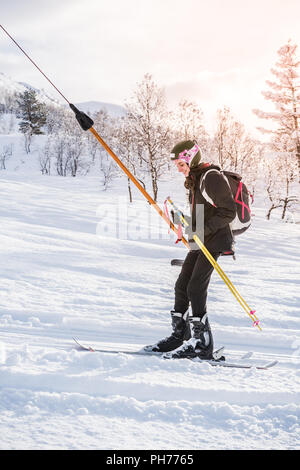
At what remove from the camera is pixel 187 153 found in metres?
3.50

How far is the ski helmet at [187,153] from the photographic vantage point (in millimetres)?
3492

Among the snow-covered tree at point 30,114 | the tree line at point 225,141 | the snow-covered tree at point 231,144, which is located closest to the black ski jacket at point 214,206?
the tree line at point 225,141

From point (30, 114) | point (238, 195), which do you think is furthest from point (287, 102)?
point (30, 114)

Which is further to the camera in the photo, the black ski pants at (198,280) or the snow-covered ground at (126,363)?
the black ski pants at (198,280)

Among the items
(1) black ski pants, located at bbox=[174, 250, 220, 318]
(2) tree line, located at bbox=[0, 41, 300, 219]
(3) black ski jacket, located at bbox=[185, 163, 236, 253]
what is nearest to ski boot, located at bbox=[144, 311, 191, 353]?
(1) black ski pants, located at bbox=[174, 250, 220, 318]

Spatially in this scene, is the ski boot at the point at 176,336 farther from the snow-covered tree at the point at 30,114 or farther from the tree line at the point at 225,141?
the snow-covered tree at the point at 30,114

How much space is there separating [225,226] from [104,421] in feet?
6.55

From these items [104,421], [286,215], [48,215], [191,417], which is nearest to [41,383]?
[104,421]

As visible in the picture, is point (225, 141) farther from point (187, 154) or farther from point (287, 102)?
point (187, 154)

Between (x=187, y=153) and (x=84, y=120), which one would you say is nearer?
(x=187, y=153)

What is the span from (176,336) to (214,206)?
1451mm

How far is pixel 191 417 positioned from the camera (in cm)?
262

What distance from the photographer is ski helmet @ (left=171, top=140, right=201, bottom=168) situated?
349 cm

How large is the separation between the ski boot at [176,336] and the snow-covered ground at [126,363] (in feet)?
0.82
